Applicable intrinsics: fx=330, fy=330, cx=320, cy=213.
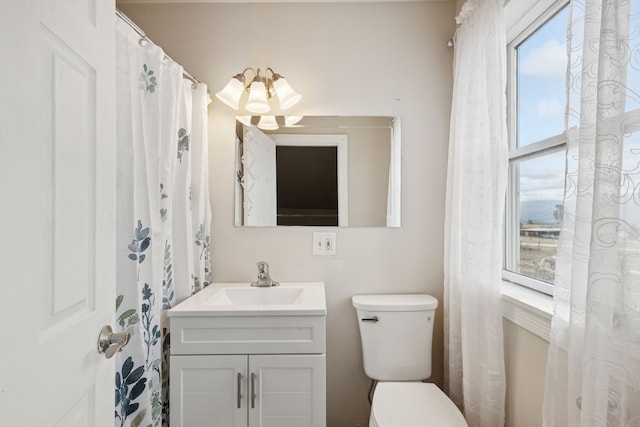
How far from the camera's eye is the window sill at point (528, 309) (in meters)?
1.11

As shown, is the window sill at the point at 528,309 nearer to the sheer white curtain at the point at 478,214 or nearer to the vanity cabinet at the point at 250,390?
the sheer white curtain at the point at 478,214

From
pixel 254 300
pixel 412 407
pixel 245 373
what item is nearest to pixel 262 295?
pixel 254 300

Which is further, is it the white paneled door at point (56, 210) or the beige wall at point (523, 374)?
the beige wall at point (523, 374)

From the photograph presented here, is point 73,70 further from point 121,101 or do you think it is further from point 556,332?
point 556,332

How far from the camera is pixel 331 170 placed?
6.19 ft

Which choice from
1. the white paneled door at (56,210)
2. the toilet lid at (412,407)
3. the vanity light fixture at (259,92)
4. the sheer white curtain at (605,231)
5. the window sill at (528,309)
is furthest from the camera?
the vanity light fixture at (259,92)

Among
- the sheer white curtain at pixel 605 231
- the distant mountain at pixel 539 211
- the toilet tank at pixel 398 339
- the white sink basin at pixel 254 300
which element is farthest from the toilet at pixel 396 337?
the sheer white curtain at pixel 605 231

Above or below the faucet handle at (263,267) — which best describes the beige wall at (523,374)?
below

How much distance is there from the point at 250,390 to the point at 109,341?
2.40 feet

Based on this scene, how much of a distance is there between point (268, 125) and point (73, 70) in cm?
121

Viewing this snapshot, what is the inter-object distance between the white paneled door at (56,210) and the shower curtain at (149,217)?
0.31 meters

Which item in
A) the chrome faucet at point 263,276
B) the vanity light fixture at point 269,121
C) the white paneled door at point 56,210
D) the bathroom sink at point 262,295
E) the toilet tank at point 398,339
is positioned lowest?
the toilet tank at point 398,339

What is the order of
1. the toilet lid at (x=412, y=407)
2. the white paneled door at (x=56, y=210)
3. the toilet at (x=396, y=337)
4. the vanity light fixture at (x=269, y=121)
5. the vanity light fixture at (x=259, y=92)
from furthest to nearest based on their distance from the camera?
the vanity light fixture at (x=269, y=121) < the vanity light fixture at (x=259, y=92) < the toilet at (x=396, y=337) < the toilet lid at (x=412, y=407) < the white paneled door at (x=56, y=210)

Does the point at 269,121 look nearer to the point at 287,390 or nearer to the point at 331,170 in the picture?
the point at 331,170
